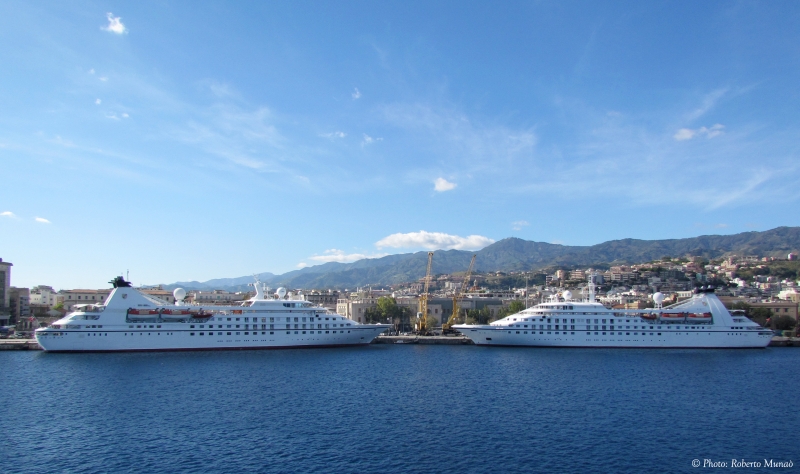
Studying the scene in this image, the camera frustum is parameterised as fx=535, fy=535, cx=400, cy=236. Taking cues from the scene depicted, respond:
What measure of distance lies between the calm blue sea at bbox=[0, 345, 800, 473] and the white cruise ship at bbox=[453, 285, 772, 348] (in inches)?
505

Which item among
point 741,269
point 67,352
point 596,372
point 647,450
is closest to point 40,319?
point 67,352

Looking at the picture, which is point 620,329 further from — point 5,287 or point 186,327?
point 5,287

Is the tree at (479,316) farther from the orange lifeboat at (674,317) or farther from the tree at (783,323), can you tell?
the tree at (783,323)

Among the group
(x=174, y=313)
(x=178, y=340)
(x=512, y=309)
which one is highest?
(x=174, y=313)

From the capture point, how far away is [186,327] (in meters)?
53.0

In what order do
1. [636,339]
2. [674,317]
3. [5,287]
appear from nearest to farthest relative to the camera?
[636,339], [674,317], [5,287]

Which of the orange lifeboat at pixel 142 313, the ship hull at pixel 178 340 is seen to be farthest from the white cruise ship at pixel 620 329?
the orange lifeboat at pixel 142 313

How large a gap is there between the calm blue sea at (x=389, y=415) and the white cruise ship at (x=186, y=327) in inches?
240

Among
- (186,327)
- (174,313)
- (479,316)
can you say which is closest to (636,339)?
(479,316)

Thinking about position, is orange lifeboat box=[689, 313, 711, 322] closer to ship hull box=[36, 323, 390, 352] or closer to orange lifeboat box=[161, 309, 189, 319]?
ship hull box=[36, 323, 390, 352]

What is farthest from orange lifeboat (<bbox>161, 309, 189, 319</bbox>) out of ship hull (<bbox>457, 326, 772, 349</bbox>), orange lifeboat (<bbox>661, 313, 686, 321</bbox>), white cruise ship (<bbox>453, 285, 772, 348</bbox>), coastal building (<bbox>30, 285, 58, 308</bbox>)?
coastal building (<bbox>30, 285, 58, 308</bbox>)

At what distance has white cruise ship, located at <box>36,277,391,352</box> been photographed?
51.3 meters

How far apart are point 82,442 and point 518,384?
2457 centimetres

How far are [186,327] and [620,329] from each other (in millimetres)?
45443
